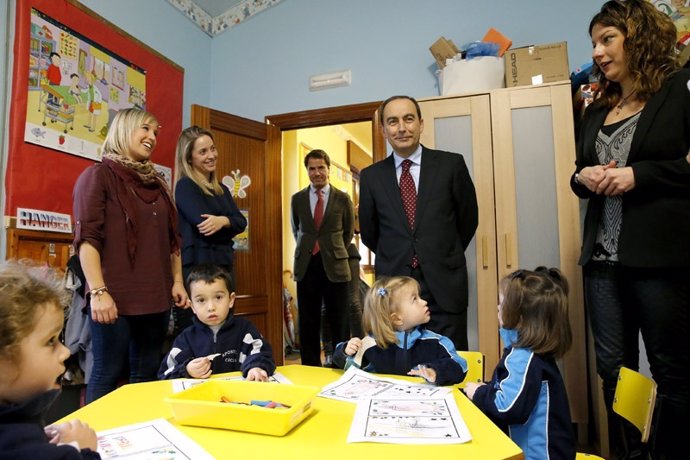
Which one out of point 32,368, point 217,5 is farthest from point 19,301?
point 217,5

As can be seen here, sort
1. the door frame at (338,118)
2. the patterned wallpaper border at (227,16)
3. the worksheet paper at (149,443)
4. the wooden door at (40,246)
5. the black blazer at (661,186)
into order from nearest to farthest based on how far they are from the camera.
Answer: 1. the worksheet paper at (149,443)
2. the black blazer at (661,186)
3. the wooden door at (40,246)
4. the door frame at (338,118)
5. the patterned wallpaper border at (227,16)

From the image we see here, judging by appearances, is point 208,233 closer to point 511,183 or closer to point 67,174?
point 67,174

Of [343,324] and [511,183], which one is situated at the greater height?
[511,183]

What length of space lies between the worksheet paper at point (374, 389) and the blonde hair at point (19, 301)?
57 cm

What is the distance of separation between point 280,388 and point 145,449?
10.6 inches

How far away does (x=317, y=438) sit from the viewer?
0.79 metres

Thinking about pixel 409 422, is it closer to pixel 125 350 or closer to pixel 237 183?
pixel 125 350

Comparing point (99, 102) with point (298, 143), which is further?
point (298, 143)

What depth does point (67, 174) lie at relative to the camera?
2529 mm

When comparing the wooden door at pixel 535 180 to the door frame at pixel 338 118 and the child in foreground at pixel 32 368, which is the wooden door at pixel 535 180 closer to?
the door frame at pixel 338 118

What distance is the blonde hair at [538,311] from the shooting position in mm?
1286

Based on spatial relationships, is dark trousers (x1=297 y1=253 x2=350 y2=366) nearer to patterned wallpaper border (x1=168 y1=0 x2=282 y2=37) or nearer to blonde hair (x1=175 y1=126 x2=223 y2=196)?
blonde hair (x1=175 y1=126 x2=223 y2=196)

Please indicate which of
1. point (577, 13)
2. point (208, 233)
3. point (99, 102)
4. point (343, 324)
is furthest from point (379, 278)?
point (577, 13)

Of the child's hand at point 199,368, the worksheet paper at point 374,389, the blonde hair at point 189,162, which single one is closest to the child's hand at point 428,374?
the worksheet paper at point 374,389
